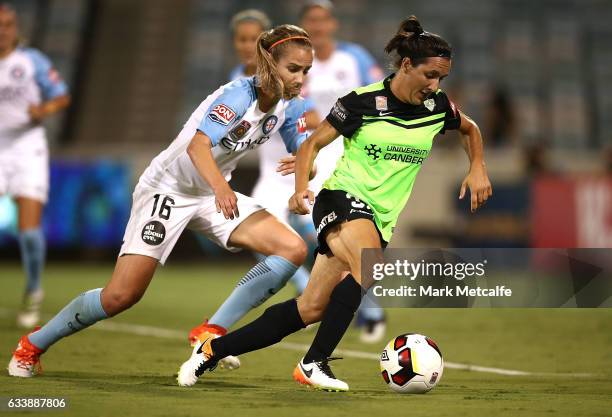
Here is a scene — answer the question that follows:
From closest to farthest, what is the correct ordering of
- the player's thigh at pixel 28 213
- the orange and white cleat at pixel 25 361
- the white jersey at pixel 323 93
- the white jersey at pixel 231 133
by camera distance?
the white jersey at pixel 231 133 → the orange and white cleat at pixel 25 361 → the white jersey at pixel 323 93 → the player's thigh at pixel 28 213

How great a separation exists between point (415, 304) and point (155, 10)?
15613 millimetres

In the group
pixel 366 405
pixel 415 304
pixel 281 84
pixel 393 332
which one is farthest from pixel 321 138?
pixel 393 332

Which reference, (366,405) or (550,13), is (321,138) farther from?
(550,13)

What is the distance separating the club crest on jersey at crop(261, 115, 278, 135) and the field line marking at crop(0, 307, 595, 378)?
180 cm

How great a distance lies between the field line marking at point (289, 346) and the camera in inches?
248

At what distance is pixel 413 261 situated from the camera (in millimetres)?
5336

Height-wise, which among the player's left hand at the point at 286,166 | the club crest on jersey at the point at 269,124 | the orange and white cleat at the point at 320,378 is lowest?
Result: the orange and white cleat at the point at 320,378

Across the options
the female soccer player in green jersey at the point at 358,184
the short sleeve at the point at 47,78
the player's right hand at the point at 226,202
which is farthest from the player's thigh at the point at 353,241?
the short sleeve at the point at 47,78

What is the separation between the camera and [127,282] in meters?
5.69

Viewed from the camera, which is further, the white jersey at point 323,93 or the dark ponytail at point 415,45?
the white jersey at point 323,93

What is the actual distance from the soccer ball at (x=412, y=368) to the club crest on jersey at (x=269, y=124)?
1.36 meters

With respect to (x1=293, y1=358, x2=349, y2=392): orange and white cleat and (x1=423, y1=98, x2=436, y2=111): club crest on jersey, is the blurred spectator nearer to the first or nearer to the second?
(x1=423, y1=98, x2=436, y2=111): club crest on jersey

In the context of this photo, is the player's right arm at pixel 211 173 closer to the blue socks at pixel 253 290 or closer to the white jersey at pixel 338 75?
the blue socks at pixel 253 290

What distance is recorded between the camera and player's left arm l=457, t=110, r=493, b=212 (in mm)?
5461
